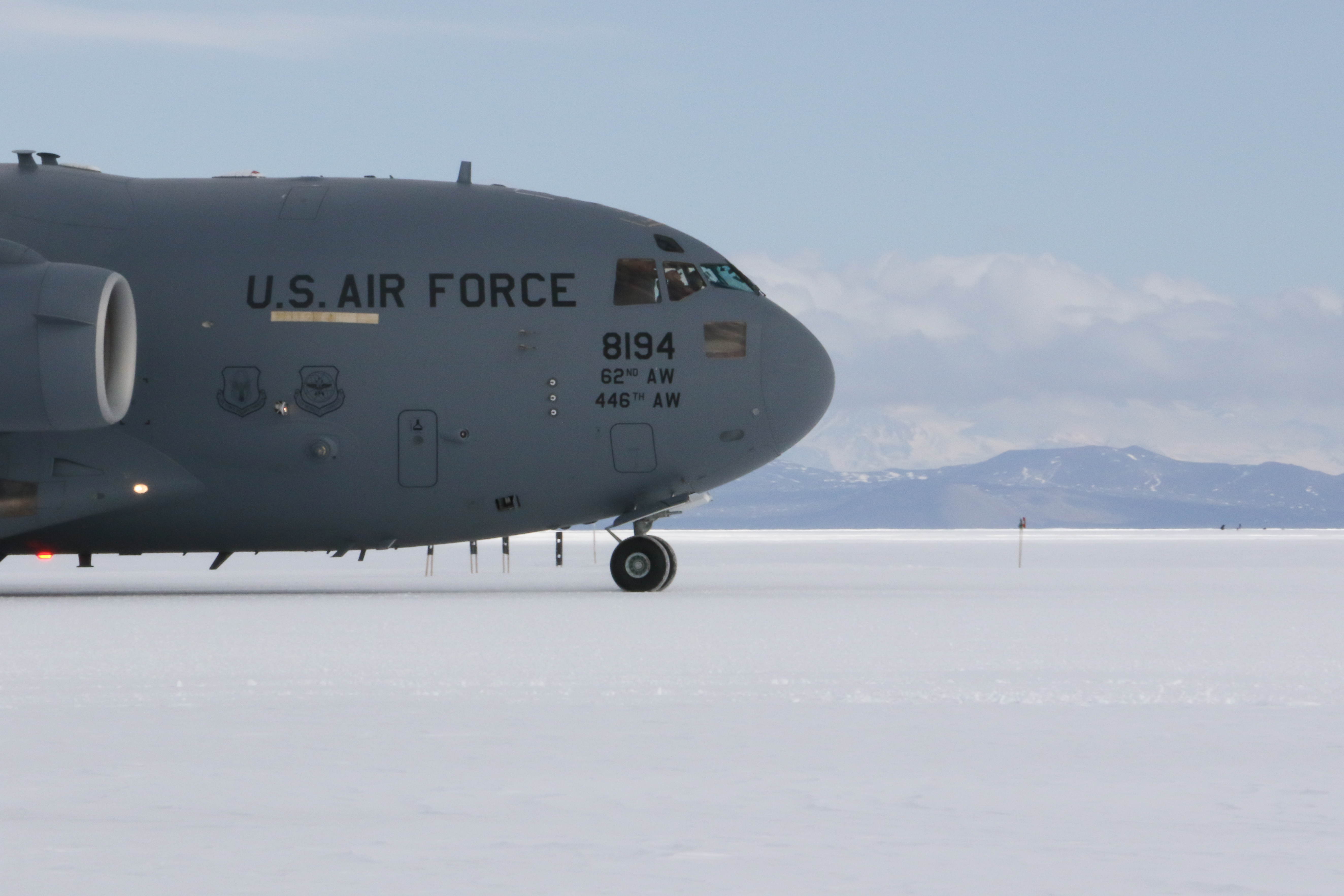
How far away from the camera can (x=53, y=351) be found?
19359 mm

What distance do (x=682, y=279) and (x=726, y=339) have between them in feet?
3.36

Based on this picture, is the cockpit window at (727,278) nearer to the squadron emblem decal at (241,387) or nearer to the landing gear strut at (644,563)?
the landing gear strut at (644,563)

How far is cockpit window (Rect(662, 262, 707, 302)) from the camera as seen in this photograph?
2197 cm

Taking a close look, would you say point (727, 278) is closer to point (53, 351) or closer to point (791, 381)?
point (791, 381)

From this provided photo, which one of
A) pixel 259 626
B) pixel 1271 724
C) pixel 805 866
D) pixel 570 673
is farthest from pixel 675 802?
pixel 259 626

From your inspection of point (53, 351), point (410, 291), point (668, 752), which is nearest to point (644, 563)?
point (410, 291)

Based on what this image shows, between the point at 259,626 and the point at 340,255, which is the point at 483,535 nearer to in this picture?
the point at 340,255

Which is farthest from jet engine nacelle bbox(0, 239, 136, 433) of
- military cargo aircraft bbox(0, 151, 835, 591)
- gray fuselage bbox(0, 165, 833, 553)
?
gray fuselage bbox(0, 165, 833, 553)

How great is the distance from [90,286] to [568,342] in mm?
5879

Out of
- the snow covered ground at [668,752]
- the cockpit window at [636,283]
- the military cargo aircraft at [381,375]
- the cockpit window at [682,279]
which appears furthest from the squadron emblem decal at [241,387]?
the cockpit window at [682,279]

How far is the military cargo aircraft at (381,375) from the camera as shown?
21.1 metres

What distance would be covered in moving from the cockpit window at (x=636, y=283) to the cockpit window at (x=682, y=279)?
15 centimetres

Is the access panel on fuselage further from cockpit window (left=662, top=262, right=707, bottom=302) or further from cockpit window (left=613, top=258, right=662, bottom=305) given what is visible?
cockpit window (left=662, top=262, right=707, bottom=302)

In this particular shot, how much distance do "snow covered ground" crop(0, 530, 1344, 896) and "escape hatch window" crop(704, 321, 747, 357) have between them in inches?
162
